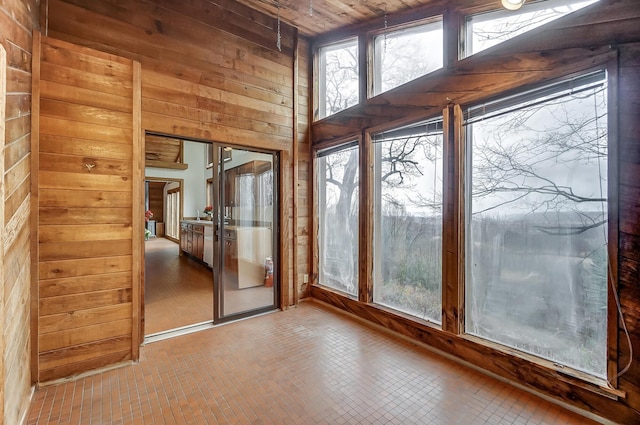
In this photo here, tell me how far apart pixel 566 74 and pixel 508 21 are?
0.69 metres

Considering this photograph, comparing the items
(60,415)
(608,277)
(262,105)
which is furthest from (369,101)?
(60,415)

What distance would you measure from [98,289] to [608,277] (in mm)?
3616

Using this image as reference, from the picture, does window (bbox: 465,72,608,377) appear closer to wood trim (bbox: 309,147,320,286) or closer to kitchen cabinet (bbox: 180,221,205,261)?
wood trim (bbox: 309,147,320,286)

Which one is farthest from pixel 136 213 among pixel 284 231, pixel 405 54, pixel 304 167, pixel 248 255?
pixel 405 54

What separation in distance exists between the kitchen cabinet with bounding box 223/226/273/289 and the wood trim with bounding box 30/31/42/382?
1725mm

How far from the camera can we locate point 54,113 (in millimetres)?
2221

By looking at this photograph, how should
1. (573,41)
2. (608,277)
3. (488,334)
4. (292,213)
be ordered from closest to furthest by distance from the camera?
(608,277) → (573,41) → (488,334) → (292,213)

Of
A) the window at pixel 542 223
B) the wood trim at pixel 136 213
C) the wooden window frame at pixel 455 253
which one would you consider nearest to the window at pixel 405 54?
the wooden window frame at pixel 455 253

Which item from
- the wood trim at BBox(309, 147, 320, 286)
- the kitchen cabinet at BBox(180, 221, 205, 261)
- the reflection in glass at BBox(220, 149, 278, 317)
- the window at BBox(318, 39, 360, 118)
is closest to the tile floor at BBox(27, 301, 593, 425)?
the reflection in glass at BBox(220, 149, 278, 317)

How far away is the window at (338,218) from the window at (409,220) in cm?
36

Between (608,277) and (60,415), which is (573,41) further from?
(60,415)

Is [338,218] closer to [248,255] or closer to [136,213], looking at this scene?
[248,255]

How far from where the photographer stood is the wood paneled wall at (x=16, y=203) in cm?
154

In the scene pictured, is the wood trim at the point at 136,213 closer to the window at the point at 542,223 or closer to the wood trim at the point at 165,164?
the window at the point at 542,223
